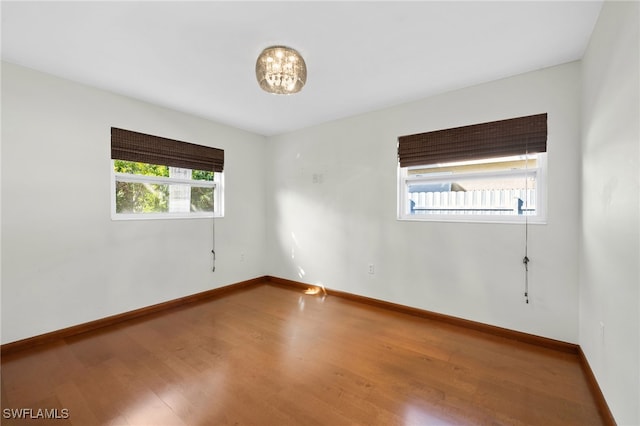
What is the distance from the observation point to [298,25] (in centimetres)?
171

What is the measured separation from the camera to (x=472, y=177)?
2676 mm

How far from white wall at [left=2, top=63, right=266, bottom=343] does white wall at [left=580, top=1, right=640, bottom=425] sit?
12.3 ft

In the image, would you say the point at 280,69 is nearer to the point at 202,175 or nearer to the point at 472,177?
the point at 472,177

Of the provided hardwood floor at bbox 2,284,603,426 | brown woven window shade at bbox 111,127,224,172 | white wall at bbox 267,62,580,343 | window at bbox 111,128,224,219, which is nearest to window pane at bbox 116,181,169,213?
window at bbox 111,128,224,219

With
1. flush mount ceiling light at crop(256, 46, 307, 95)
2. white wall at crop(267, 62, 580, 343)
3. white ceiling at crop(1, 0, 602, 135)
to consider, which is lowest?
white wall at crop(267, 62, 580, 343)

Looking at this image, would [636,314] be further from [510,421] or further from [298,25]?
[298,25]

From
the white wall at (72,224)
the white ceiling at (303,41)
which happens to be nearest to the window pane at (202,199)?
the white wall at (72,224)

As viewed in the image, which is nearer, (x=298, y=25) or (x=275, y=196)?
(x=298, y=25)

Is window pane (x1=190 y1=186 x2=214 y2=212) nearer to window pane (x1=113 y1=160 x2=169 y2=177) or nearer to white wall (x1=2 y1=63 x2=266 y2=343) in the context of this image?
white wall (x1=2 y1=63 x2=266 y2=343)

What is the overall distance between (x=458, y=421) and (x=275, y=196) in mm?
3479

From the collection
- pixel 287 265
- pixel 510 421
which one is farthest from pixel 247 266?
pixel 510 421

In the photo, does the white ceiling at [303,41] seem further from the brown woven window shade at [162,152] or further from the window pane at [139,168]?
the window pane at [139,168]

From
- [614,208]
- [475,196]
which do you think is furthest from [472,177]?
[614,208]

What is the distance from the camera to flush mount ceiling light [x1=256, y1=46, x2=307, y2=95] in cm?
179
